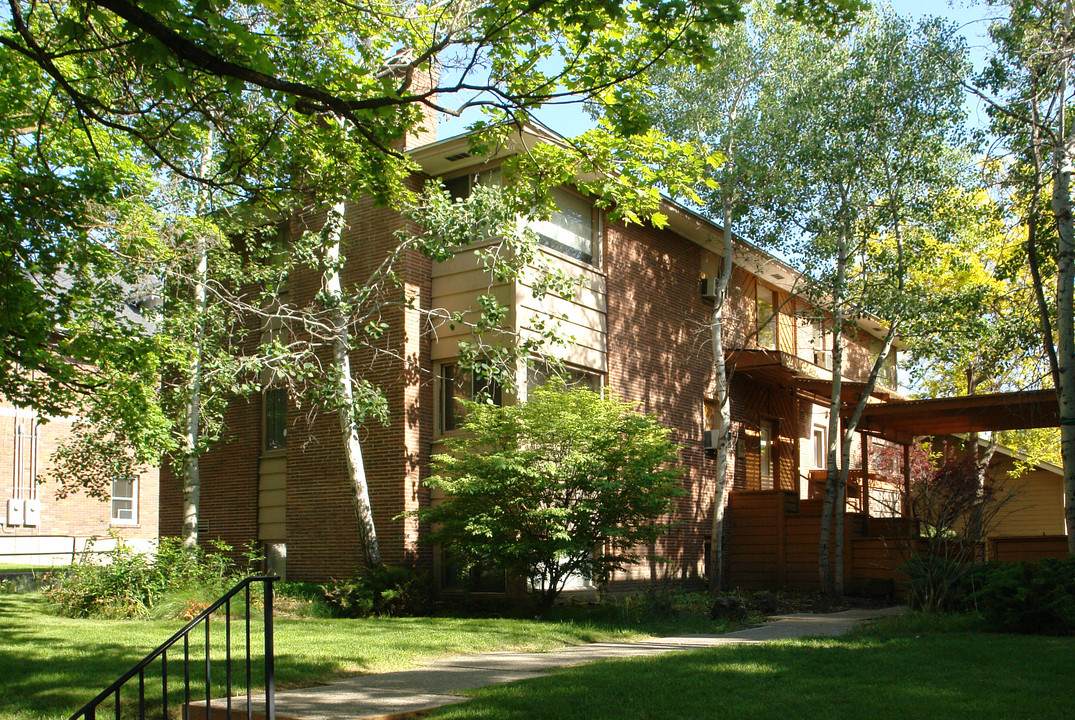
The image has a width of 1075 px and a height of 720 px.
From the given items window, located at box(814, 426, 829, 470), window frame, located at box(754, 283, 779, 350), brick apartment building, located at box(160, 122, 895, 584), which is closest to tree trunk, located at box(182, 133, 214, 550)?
brick apartment building, located at box(160, 122, 895, 584)

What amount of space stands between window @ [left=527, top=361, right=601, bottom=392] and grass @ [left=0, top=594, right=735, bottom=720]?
3566mm

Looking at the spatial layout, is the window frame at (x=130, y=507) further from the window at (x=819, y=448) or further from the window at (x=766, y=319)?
the window at (x=819, y=448)

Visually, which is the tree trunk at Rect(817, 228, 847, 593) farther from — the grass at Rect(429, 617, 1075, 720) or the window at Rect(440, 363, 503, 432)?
the grass at Rect(429, 617, 1075, 720)

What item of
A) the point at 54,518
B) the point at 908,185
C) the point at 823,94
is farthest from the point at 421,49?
the point at 54,518

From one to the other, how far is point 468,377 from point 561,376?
2418 mm

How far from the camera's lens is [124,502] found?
107 ft

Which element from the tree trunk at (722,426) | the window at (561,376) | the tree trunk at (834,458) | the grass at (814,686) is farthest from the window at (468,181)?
the grass at (814,686)

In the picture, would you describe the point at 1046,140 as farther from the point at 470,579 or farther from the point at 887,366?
the point at 887,366

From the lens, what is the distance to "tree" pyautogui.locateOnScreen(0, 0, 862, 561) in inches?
269

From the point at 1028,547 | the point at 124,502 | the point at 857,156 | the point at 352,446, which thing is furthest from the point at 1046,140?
the point at 124,502

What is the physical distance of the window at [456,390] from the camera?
53.2 feet

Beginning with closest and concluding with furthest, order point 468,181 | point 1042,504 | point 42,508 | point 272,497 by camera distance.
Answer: point 468,181 < point 272,497 < point 42,508 < point 1042,504

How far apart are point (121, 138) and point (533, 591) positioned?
27.5 ft

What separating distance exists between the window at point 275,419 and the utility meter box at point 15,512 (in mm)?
15651
